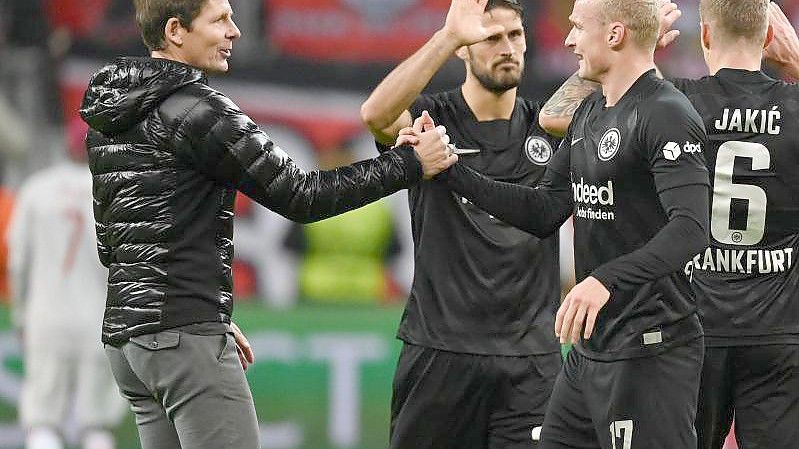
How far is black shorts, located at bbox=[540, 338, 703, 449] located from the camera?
13.5 feet

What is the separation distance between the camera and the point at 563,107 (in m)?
5.15

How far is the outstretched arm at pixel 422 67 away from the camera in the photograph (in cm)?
488

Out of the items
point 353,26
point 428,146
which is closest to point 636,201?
point 428,146

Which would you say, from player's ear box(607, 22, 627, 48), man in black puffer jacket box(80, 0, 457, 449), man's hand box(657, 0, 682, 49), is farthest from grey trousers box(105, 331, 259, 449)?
man's hand box(657, 0, 682, 49)

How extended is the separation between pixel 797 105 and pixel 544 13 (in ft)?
17.7

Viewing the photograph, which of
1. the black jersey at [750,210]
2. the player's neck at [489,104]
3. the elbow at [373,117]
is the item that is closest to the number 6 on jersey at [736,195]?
the black jersey at [750,210]

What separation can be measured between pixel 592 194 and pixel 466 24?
94 cm

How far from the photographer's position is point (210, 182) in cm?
421

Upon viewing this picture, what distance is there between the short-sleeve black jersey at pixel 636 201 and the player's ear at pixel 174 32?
52.3 inches

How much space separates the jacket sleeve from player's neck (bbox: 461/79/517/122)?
1123 millimetres

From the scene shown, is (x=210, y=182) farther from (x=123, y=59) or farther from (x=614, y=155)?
(x=614, y=155)

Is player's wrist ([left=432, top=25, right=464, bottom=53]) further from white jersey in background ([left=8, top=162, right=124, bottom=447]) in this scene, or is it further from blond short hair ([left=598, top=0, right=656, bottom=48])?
white jersey in background ([left=8, top=162, right=124, bottom=447])

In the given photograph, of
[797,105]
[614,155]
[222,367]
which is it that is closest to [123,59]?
[222,367]

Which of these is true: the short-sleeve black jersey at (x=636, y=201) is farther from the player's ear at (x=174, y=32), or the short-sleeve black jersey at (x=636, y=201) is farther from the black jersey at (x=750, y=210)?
the player's ear at (x=174, y=32)
